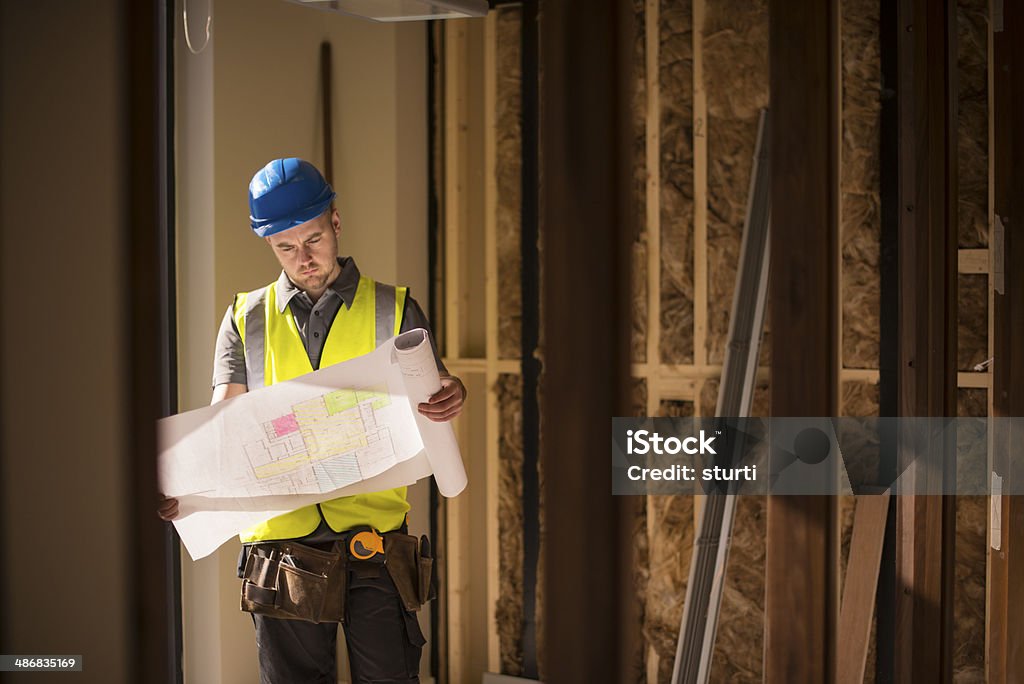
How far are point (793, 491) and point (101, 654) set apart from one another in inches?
62.7

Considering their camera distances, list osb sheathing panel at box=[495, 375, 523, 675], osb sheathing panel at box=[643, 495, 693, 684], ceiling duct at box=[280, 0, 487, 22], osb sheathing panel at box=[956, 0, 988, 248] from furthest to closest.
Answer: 1. osb sheathing panel at box=[495, 375, 523, 675]
2. osb sheathing panel at box=[643, 495, 693, 684]
3. osb sheathing panel at box=[956, 0, 988, 248]
4. ceiling duct at box=[280, 0, 487, 22]

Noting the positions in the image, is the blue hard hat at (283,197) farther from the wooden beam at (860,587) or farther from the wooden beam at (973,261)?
the wooden beam at (973,261)

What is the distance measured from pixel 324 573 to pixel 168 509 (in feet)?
1.22

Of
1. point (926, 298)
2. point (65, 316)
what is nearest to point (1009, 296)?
point (926, 298)

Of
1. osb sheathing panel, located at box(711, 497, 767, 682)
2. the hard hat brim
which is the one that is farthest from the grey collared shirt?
osb sheathing panel, located at box(711, 497, 767, 682)

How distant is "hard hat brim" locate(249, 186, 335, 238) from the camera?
1.87m

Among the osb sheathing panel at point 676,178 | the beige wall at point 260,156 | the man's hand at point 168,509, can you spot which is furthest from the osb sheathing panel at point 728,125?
the man's hand at point 168,509

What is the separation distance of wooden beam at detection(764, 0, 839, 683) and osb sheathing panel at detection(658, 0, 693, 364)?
2.64 feet

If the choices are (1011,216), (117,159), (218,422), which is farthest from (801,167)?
(117,159)

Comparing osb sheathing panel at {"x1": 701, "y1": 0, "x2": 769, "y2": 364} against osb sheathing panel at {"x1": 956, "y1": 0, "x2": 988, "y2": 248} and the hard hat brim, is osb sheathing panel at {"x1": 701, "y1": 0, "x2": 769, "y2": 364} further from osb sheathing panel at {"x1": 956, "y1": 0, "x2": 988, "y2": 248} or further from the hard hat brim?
the hard hat brim

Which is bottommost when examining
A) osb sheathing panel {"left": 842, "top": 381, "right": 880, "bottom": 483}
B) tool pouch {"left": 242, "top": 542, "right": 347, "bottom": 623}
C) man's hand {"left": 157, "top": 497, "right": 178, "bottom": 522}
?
tool pouch {"left": 242, "top": 542, "right": 347, "bottom": 623}

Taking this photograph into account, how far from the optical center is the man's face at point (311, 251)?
6.20 feet

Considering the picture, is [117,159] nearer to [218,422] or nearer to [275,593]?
[218,422]

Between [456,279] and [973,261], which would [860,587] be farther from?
[456,279]
